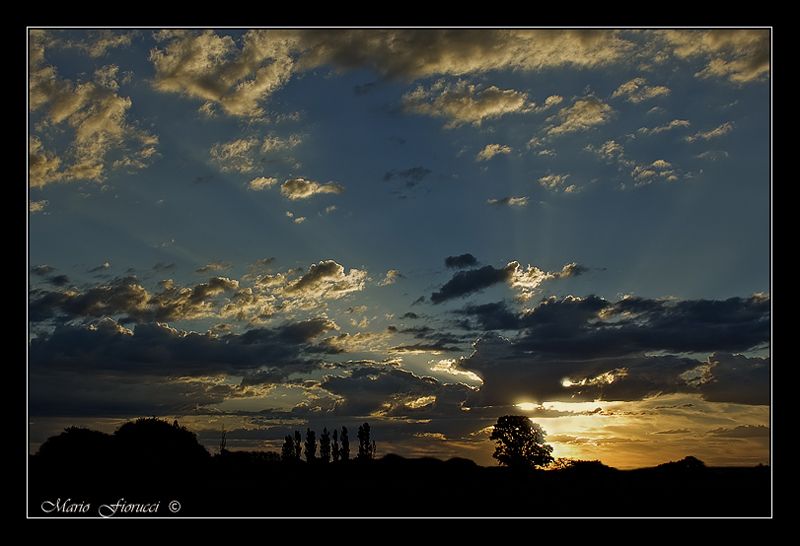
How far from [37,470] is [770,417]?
10718 centimetres

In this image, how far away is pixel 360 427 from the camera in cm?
18600

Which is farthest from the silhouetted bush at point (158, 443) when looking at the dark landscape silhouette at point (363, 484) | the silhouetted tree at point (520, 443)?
the silhouetted tree at point (520, 443)

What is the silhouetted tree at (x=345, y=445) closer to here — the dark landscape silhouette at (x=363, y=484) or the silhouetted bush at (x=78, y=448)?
the dark landscape silhouette at (x=363, y=484)

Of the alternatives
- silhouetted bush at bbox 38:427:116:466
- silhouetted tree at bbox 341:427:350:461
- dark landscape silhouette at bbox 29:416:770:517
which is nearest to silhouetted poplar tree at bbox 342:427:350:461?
silhouetted tree at bbox 341:427:350:461

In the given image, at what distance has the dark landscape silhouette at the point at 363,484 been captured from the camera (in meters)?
73.1

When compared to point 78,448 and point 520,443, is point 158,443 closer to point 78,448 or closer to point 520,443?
point 78,448

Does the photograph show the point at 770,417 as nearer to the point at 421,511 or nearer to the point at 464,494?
the point at 421,511

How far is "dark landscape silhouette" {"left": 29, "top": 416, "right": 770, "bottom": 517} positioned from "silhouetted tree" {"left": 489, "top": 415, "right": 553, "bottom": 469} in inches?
8.6

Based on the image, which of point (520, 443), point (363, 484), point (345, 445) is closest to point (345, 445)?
point (345, 445)

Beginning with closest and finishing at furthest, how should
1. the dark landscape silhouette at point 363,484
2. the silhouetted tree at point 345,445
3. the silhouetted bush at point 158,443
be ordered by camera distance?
the dark landscape silhouette at point 363,484
the silhouetted bush at point 158,443
the silhouetted tree at point 345,445

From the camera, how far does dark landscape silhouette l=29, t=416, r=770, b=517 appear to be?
2876 inches

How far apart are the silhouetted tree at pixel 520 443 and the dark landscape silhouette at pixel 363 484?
217 millimetres

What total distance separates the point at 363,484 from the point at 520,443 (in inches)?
2174

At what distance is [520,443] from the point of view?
14400 centimetres
